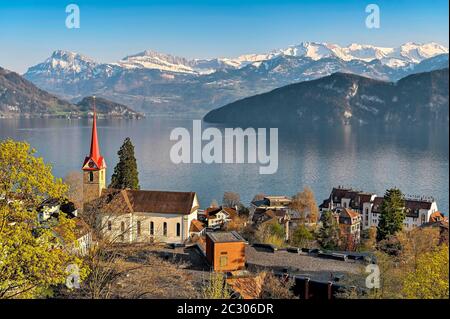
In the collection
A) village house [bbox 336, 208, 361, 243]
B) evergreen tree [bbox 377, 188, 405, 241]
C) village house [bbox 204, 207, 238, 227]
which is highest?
evergreen tree [bbox 377, 188, 405, 241]

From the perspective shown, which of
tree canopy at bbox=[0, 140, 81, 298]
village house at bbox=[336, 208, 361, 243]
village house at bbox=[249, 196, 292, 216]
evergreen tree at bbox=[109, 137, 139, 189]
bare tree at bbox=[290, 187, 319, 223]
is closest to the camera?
tree canopy at bbox=[0, 140, 81, 298]

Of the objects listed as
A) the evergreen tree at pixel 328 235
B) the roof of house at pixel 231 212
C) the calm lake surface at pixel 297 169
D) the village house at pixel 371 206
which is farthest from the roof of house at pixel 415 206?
the evergreen tree at pixel 328 235

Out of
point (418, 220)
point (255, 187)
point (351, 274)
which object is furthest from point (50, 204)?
point (255, 187)

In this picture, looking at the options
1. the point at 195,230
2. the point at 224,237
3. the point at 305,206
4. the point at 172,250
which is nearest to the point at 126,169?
the point at 195,230

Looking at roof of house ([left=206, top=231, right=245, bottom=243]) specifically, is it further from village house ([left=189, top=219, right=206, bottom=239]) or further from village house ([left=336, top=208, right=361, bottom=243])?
village house ([left=336, top=208, right=361, bottom=243])

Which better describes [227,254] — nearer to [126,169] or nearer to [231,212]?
[126,169]

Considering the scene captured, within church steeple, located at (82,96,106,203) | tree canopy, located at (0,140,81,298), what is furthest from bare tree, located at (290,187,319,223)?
tree canopy, located at (0,140,81,298)

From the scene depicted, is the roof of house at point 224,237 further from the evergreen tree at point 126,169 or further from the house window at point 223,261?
the evergreen tree at point 126,169
